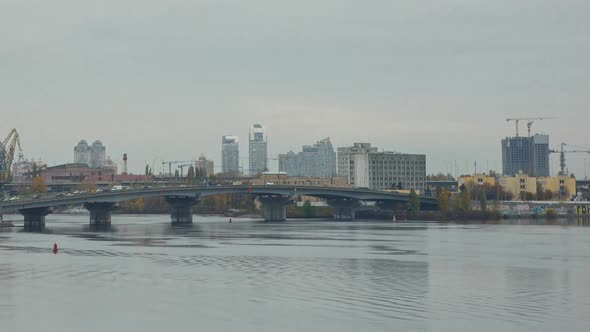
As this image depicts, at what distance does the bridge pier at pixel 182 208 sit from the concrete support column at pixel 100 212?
14.7m

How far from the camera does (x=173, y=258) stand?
67.2m

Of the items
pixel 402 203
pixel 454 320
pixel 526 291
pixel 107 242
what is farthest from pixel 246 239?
pixel 402 203

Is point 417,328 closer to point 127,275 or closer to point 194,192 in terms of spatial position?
point 127,275

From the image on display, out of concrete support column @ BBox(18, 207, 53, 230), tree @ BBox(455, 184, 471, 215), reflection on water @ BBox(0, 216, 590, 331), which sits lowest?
reflection on water @ BBox(0, 216, 590, 331)

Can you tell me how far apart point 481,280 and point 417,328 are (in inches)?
695

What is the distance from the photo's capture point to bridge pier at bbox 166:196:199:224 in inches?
5832

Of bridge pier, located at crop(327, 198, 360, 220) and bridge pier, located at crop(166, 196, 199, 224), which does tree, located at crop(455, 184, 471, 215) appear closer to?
bridge pier, located at crop(327, 198, 360, 220)

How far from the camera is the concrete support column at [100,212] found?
134 m

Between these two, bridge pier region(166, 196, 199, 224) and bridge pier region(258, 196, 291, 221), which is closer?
bridge pier region(166, 196, 199, 224)

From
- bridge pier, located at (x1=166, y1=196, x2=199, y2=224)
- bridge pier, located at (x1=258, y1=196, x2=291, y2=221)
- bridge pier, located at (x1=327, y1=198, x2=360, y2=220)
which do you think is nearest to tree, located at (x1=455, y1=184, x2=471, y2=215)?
bridge pier, located at (x1=327, y1=198, x2=360, y2=220)

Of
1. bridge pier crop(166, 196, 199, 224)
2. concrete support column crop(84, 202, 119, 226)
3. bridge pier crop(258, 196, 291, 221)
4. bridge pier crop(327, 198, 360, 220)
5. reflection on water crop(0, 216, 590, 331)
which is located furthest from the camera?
bridge pier crop(327, 198, 360, 220)

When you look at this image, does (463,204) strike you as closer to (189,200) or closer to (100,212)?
(189,200)

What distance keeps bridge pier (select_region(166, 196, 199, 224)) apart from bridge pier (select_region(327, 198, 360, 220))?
32773 millimetres

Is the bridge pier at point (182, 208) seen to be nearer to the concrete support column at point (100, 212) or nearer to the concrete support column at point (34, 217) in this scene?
the concrete support column at point (100, 212)
